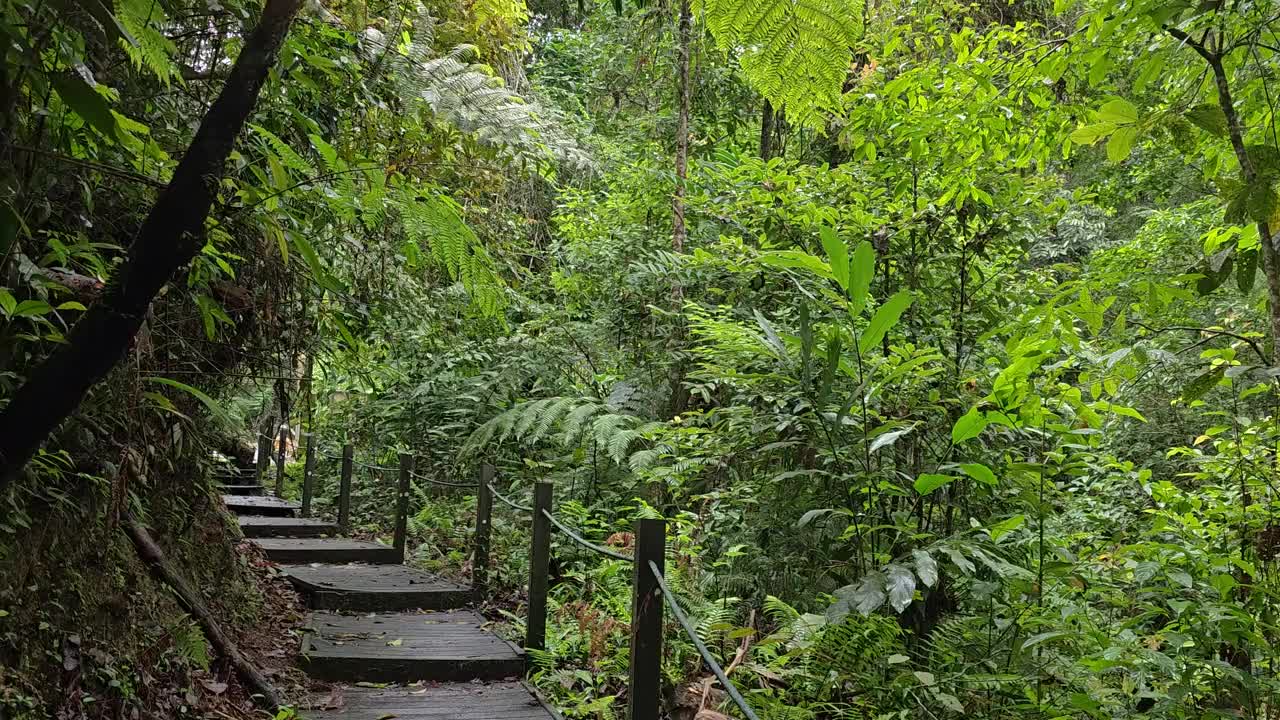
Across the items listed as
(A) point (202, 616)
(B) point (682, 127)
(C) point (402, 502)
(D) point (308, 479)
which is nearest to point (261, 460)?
(D) point (308, 479)

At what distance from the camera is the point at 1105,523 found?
4941 mm

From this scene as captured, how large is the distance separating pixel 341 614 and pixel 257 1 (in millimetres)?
4879

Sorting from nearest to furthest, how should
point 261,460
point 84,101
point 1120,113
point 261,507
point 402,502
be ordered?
point 84,101
point 1120,113
point 402,502
point 261,507
point 261,460

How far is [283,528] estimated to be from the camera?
892 centimetres

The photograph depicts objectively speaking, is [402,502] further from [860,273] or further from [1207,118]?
[1207,118]

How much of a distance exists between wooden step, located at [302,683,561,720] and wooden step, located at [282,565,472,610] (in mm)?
1712

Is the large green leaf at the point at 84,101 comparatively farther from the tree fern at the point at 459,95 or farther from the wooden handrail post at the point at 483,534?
the wooden handrail post at the point at 483,534

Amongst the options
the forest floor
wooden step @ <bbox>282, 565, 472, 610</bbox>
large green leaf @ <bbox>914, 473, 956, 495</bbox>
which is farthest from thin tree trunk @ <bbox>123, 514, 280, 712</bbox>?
large green leaf @ <bbox>914, 473, 956, 495</bbox>

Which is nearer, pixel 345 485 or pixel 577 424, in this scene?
pixel 577 424

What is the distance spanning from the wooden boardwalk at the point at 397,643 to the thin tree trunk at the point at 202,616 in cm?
30

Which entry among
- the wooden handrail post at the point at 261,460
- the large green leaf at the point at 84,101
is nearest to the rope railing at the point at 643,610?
the large green leaf at the point at 84,101

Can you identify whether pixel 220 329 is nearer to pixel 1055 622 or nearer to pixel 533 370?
pixel 1055 622

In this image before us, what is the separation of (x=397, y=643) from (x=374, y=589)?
1272 mm

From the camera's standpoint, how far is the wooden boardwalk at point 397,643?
4.56 m
